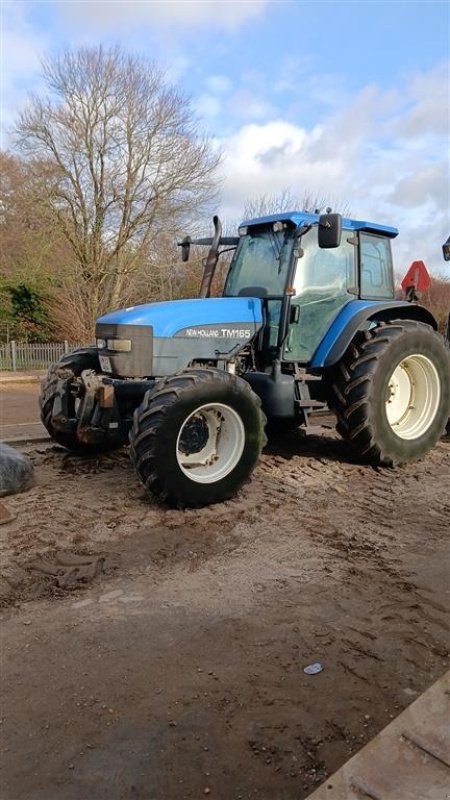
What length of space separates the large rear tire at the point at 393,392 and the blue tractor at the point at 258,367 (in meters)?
0.01

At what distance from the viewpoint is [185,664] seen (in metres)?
2.68

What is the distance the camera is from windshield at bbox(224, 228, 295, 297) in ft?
19.0

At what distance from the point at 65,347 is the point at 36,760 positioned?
62.7 ft

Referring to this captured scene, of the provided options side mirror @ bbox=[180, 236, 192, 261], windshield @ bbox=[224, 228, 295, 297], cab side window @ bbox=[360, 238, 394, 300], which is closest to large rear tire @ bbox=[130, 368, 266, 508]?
windshield @ bbox=[224, 228, 295, 297]

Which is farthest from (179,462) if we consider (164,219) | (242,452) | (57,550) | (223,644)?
(164,219)

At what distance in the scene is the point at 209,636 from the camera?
9.55 ft

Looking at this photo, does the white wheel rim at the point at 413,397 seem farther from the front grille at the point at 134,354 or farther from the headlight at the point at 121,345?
the headlight at the point at 121,345

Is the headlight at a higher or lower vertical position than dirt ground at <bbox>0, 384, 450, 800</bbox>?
higher

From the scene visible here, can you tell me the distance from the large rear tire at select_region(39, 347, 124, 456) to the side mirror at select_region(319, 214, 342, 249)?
2478 mm

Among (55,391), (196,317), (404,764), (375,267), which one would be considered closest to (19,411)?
(55,391)

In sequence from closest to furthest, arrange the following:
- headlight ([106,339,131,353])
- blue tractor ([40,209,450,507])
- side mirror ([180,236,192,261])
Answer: blue tractor ([40,209,450,507]), headlight ([106,339,131,353]), side mirror ([180,236,192,261])

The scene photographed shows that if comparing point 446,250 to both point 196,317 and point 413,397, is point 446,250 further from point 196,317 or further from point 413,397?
point 196,317

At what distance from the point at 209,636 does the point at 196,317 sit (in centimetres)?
308

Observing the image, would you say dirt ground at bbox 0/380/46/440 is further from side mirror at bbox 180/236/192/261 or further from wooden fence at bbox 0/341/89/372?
wooden fence at bbox 0/341/89/372
